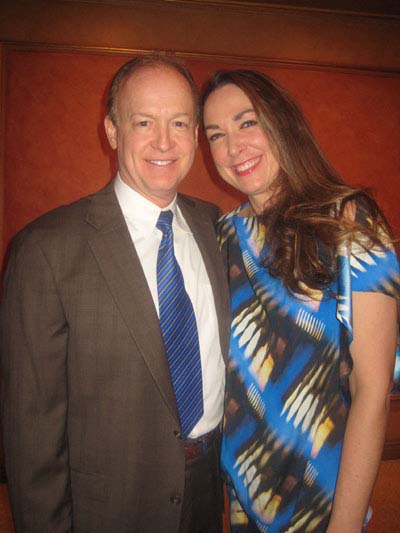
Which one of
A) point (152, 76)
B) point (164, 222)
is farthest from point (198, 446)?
point (152, 76)

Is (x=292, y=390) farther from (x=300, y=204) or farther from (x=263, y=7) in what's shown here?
(x=263, y=7)

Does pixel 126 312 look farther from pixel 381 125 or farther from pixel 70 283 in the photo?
pixel 381 125

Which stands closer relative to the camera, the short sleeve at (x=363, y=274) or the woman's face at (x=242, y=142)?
the short sleeve at (x=363, y=274)

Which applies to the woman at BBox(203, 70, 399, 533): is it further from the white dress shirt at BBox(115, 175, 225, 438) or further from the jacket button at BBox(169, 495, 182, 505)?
the jacket button at BBox(169, 495, 182, 505)

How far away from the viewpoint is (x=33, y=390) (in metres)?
1.14

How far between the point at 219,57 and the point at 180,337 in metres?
Answer: 2.64

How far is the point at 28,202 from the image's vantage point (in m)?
2.98

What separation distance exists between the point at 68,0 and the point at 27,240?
259 centimetres

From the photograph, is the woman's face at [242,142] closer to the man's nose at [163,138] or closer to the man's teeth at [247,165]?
the man's teeth at [247,165]

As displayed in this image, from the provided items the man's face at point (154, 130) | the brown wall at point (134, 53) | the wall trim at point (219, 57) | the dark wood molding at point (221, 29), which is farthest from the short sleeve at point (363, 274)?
the dark wood molding at point (221, 29)

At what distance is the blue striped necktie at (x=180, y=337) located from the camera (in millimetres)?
1244

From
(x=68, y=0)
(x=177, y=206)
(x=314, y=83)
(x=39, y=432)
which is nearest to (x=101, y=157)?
(x=68, y=0)

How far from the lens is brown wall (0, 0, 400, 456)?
288 centimetres

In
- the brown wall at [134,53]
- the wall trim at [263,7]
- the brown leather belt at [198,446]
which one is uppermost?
the wall trim at [263,7]
